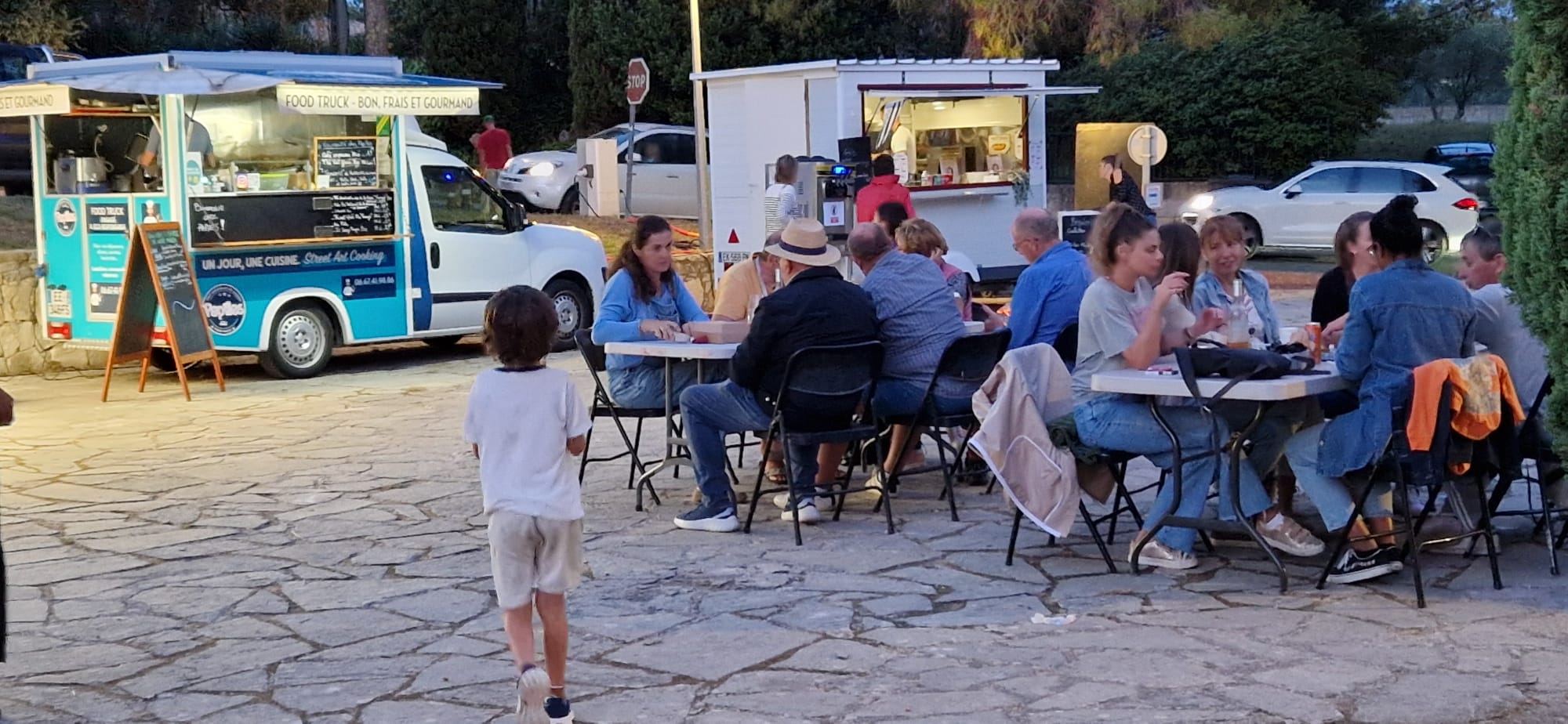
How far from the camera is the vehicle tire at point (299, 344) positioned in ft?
40.4

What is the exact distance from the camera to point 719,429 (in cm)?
679

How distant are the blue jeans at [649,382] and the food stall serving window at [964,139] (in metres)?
9.78

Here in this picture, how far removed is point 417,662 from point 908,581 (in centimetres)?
179

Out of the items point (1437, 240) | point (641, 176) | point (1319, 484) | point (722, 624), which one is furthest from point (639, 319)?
point (641, 176)

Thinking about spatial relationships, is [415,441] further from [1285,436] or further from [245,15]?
[245,15]

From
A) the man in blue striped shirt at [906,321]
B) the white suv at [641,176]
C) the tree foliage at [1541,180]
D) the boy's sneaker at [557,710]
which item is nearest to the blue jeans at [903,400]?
the man in blue striped shirt at [906,321]

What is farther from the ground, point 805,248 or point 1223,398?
point 805,248

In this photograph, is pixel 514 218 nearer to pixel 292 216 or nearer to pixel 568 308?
pixel 568 308

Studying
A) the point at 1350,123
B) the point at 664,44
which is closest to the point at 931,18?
the point at 664,44

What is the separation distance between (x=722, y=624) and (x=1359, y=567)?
2.20 meters

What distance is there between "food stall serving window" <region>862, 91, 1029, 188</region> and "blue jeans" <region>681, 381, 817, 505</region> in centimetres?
1039

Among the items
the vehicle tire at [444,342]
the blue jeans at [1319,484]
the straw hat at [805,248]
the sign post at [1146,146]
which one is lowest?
the vehicle tire at [444,342]

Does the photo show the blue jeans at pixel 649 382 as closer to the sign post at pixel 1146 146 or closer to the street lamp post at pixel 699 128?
the street lamp post at pixel 699 128

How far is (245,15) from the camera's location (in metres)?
32.2
